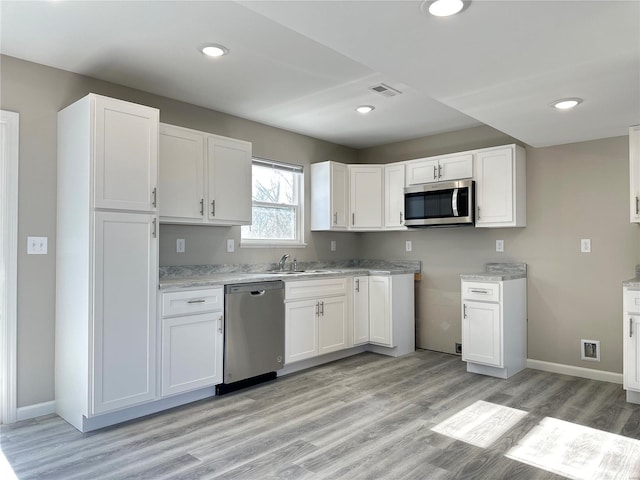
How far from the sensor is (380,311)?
452cm

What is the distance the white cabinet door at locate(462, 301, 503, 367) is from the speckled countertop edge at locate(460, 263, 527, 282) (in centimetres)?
23

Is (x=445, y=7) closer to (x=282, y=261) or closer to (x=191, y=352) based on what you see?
(x=191, y=352)

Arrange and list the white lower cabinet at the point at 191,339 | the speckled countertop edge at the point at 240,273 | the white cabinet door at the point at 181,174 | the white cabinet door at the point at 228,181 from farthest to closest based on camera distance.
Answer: the white cabinet door at the point at 228,181
the white cabinet door at the point at 181,174
the speckled countertop edge at the point at 240,273
the white lower cabinet at the point at 191,339

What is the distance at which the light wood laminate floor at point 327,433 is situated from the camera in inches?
88.0

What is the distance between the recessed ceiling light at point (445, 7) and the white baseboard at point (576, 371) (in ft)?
11.1

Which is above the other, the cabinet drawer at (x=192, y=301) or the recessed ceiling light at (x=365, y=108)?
the recessed ceiling light at (x=365, y=108)

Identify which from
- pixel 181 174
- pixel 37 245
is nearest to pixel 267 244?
pixel 181 174

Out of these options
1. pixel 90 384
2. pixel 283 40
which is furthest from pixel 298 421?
pixel 283 40

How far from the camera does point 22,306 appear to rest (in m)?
2.86

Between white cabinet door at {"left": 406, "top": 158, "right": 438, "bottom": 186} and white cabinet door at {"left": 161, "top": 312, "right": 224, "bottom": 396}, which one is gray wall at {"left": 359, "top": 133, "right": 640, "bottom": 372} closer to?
white cabinet door at {"left": 406, "top": 158, "right": 438, "bottom": 186}

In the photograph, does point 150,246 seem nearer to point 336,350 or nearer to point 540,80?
point 336,350

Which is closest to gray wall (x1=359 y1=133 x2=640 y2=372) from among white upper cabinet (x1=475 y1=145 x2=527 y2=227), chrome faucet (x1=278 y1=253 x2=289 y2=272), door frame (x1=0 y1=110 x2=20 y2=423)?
white upper cabinet (x1=475 y1=145 x2=527 y2=227)

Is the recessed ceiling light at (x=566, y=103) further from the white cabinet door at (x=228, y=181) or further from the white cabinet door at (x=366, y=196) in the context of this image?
the white cabinet door at (x=228, y=181)

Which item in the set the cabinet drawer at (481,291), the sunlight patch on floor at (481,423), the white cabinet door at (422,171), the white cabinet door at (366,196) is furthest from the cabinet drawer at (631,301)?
the white cabinet door at (366,196)
